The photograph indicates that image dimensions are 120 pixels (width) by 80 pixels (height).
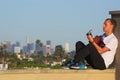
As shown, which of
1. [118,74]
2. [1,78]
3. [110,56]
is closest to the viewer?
[1,78]

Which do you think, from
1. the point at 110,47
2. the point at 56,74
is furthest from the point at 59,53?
the point at 56,74

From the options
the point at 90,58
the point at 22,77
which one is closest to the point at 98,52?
the point at 90,58

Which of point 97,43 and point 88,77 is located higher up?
point 97,43

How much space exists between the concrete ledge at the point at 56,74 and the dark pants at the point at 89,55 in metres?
0.18

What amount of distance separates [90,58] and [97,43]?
0.39m

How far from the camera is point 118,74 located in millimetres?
7164

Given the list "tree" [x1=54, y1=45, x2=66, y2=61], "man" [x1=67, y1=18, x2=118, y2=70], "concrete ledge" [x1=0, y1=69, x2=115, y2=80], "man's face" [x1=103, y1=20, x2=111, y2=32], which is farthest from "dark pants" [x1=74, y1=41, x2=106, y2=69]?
"tree" [x1=54, y1=45, x2=66, y2=61]

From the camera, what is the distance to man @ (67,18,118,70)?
6418 millimetres

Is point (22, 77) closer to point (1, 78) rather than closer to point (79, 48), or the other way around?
point (1, 78)

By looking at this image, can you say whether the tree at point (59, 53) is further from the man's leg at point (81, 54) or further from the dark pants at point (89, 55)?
the man's leg at point (81, 54)

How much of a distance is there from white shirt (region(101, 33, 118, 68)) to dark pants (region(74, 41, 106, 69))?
9 centimetres

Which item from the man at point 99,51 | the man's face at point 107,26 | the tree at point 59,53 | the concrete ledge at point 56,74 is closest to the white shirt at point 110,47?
the man at point 99,51

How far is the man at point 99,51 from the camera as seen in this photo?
6418mm

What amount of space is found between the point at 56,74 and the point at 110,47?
91 centimetres
